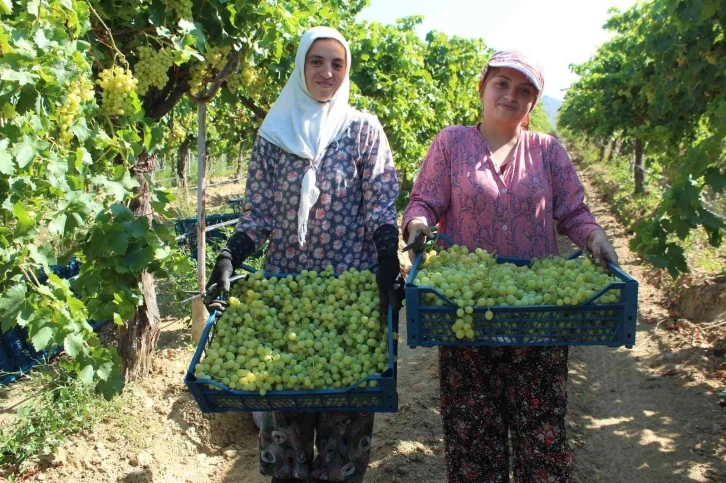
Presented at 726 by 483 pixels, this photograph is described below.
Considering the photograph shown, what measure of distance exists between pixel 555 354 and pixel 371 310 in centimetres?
68

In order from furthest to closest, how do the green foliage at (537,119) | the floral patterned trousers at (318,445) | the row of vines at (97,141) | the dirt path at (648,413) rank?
the green foliage at (537,119) → the dirt path at (648,413) → the floral patterned trousers at (318,445) → the row of vines at (97,141)

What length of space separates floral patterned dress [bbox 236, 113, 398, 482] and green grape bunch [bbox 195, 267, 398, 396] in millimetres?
132

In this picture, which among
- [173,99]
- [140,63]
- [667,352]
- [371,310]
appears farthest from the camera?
[667,352]

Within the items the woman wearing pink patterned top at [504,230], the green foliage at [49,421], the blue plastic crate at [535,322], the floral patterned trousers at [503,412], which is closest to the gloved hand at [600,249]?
the woman wearing pink patterned top at [504,230]

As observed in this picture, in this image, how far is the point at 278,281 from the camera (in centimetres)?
227

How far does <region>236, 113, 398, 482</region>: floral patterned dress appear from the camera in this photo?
225 cm

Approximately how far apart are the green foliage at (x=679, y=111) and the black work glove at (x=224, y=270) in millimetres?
1973

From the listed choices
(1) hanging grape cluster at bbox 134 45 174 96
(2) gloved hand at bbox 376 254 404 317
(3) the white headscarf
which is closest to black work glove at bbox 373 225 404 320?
(2) gloved hand at bbox 376 254 404 317

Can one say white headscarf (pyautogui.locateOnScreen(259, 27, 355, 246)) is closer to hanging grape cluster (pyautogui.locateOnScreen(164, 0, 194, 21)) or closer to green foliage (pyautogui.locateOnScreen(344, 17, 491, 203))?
hanging grape cluster (pyautogui.locateOnScreen(164, 0, 194, 21))

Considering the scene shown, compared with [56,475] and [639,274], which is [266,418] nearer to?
[56,475]

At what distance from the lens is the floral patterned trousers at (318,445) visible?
7.36 ft

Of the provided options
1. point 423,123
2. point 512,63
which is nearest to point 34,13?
point 512,63

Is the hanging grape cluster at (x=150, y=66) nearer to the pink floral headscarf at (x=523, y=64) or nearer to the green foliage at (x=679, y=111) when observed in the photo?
the pink floral headscarf at (x=523, y=64)

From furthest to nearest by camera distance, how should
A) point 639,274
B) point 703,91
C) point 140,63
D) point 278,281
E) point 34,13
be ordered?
point 639,274, point 703,91, point 140,63, point 278,281, point 34,13
